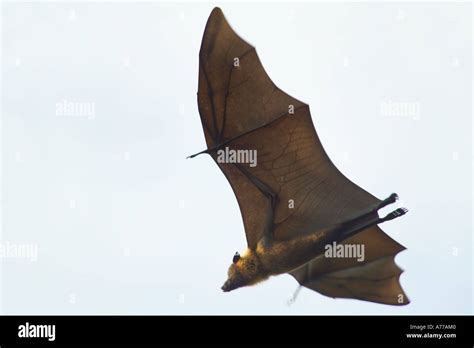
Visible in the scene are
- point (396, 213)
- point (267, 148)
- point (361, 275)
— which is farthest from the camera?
point (361, 275)

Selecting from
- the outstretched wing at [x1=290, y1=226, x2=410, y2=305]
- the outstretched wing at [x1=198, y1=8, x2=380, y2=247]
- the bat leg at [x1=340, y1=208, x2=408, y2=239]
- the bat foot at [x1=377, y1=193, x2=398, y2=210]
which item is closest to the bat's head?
the outstretched wing at [x1=198, y1=8, x2=380, y2=247]

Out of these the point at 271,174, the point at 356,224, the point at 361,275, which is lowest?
the point at 361,275

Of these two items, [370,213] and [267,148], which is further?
[267,148]

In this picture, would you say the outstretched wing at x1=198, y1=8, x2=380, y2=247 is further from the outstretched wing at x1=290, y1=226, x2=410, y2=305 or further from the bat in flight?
the outstretched wing at x1=290, y1=226, x2=410, y2=305

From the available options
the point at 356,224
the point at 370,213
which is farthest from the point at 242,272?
the point at 370,213

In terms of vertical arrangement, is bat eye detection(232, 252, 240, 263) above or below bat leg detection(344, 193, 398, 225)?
below

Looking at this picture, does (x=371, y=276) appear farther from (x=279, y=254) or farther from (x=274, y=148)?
(x=274, y=148)

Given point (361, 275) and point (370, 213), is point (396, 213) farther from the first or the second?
point (361, 275)

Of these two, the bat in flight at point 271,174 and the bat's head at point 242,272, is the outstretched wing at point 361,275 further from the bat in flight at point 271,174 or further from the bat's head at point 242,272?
the bat's head at point 242,272
